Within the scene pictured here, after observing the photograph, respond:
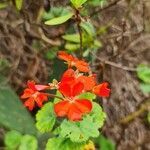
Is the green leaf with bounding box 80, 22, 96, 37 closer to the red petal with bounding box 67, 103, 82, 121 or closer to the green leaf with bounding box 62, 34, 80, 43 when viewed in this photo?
the green leaf with bounding box 62, 34, 80, 43

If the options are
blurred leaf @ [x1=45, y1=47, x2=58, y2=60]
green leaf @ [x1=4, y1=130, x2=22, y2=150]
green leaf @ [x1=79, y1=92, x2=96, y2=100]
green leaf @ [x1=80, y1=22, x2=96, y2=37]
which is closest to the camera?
green leaf @ [x1=79, y1=92, x2=96, y2=100]

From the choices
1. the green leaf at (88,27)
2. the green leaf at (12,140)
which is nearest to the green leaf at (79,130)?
the green leaf at (88,27)

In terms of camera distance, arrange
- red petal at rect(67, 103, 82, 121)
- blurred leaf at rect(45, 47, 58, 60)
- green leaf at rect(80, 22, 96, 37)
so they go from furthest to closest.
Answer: blurred leaf at rect(45, 47, 58, 60) < green leaf at rect(80, 22, 96, 37) < red petal at rect(67, 103, 82, 121)

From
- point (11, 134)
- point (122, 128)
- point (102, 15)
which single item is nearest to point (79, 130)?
point (11, 134)

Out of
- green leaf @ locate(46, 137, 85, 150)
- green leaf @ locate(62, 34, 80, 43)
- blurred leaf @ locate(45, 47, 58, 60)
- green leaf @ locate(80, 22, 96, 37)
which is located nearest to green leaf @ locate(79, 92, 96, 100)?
green leaf @ locate(46, 137, 85, 150)

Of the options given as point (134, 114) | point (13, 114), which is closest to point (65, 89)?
point (13, 114)

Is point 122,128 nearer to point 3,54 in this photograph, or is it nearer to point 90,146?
point 3,54

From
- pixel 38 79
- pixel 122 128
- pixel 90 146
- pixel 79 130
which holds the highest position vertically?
pixel 79 130
